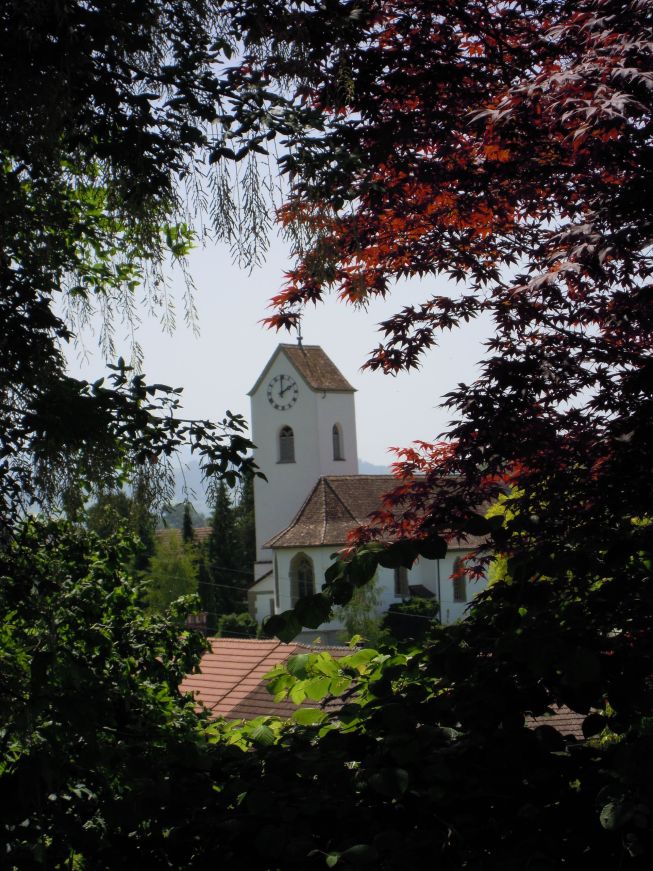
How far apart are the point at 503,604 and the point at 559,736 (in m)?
0.47

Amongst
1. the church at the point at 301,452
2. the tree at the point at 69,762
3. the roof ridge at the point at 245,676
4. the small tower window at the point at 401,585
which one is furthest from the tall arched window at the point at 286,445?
the tree at the point at 69,762

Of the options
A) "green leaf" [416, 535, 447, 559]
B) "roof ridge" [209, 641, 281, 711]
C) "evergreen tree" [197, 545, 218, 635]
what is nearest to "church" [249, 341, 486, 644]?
"evergreen tree" [197, 545, 218, 635]

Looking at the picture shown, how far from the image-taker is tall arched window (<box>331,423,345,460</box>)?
45688 mm

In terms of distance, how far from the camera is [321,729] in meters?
2.43

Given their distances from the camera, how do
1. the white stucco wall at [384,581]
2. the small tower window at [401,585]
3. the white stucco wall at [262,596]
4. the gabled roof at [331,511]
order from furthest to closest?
the white stucco wall at [262,596] < the small tower window at [401,585] < the gabled roof at [331,511] < the white stucco wall at [384,581]

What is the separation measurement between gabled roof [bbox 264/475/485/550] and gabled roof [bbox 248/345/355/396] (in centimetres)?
669

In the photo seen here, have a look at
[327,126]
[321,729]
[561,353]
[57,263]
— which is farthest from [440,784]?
[561,353]

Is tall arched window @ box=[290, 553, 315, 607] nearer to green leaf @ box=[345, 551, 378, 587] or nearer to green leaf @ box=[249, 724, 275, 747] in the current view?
green leaf @ box=[249, 724, 275, 747]

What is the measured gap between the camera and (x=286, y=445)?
4612 centimetres

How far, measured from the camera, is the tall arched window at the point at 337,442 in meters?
45.7

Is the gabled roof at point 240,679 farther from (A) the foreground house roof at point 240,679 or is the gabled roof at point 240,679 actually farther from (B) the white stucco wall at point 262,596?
(B) the white stucco wall at point 262,596

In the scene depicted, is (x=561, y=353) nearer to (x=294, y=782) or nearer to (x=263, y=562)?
(x=294, y=782)

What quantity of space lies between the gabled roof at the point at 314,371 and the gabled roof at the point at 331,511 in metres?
6.69

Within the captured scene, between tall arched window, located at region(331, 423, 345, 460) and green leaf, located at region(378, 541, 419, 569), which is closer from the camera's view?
green leaf, located at region(378, 541, 419, 569)
